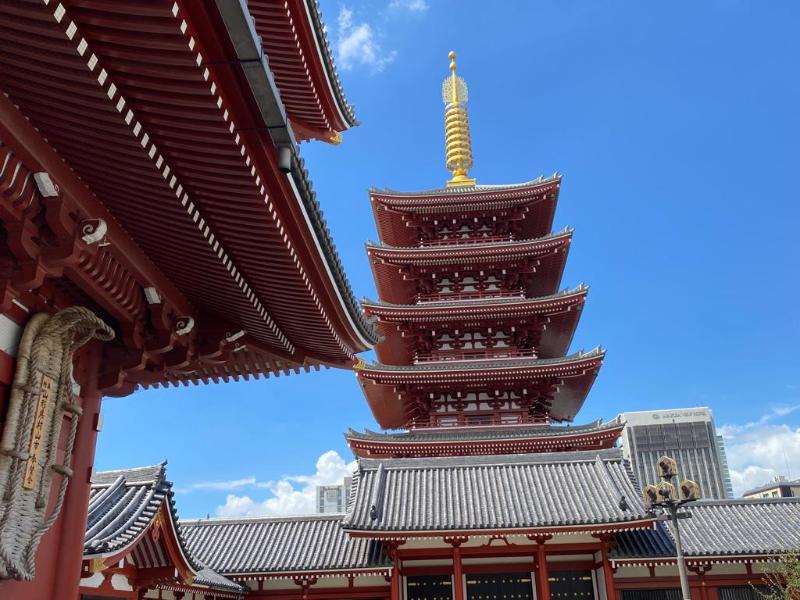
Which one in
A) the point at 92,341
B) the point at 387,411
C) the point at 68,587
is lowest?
the point at 68,587

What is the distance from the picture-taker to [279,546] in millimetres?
19344

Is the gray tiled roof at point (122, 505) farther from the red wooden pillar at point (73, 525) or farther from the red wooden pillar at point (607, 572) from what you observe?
the red wooden pillar at point (607, 572)

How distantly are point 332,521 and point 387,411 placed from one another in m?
7.82

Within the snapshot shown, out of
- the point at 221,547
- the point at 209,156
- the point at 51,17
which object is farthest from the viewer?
the point at 221,547

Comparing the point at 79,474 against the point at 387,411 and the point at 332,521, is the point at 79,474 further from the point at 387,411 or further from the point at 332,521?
the point at 387,411

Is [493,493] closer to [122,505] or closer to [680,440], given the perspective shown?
[122,505]

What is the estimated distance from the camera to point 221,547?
19.8 meters

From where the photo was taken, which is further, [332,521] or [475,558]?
[332,521]

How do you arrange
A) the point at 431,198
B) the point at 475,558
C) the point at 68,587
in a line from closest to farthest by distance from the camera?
1. the point at 68,587
2. the point at 475,558
3. the point at 431,198

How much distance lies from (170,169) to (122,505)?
782 centimetres

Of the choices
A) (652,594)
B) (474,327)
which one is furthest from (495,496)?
(474,327)

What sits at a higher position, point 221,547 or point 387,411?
point 387,411

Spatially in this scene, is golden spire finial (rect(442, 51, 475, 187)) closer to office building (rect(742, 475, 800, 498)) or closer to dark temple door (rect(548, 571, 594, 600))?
dark temple door (rect(548, 571, 594, 600))

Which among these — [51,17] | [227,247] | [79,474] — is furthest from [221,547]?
[51,17]
